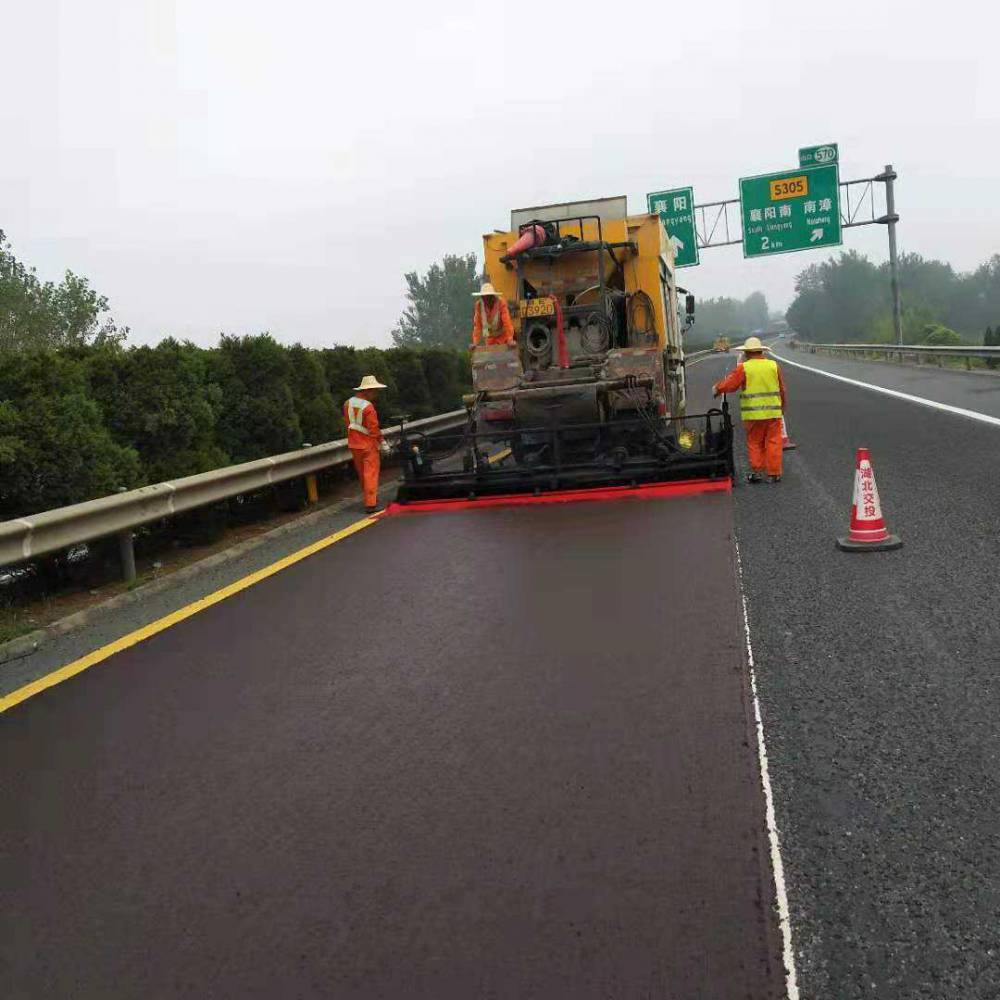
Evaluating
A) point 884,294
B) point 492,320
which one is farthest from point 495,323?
point 884,294

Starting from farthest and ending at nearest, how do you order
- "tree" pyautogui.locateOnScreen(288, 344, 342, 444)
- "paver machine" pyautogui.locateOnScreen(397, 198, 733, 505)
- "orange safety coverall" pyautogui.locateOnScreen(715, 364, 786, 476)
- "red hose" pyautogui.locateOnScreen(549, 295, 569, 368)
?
"tree" pyautogui.locateOnScreen(288, 344, 342, 444), "red hose" pyautogui.locateOnScreen(549, 295, 569, 368), "paver machine" pyautogui.locateOnScreen(397, 198, 733, 505), "orange safety coverall" pyautogui.locateOnScreen(715, 364, 786, 476)

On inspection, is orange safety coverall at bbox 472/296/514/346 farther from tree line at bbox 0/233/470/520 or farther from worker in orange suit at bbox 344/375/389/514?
tree line at bbox 0/233/470/520

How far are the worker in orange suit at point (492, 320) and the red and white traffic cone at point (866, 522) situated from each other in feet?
18.8

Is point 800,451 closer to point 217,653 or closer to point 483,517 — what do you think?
point 483,517

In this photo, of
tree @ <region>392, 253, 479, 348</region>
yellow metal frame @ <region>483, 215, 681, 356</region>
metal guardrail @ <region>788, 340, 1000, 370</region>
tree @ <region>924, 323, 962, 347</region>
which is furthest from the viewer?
tree @ <region>392, 253, 479, 348</region>

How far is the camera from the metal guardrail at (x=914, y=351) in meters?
26.9

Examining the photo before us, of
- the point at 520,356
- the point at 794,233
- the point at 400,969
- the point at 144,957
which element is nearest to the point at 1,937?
the point at 144,957

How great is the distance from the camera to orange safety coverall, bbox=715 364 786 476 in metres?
10.8

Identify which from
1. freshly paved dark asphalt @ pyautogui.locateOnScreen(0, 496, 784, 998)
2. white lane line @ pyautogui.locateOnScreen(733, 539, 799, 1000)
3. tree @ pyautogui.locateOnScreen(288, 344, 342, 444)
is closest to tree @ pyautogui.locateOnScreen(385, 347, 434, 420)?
tree @ pyautogui.locateOnScreen(288, 344, 342, 444)

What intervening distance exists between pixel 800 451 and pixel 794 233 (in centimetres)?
2596

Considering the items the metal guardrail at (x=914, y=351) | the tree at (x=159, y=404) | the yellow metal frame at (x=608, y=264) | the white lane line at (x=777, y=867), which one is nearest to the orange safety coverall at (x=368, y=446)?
the tree at (x=159, y=404)

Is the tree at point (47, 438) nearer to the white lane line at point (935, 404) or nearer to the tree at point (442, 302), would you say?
the white lane line at point (935, 404)

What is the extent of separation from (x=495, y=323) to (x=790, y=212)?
27785 mm

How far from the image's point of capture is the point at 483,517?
33.7 feet
